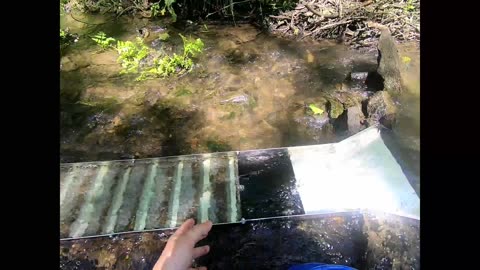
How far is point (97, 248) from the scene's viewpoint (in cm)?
183

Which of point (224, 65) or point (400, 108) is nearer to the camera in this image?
point (400, 108)

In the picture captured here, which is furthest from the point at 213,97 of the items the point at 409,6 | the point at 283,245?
the point at 409,6

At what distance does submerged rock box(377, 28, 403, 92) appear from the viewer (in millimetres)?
2436

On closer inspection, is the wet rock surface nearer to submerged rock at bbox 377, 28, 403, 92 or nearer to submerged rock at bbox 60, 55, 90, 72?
submerged rock at bbox 377, 28, 403, 92

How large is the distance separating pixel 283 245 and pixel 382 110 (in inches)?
33.9

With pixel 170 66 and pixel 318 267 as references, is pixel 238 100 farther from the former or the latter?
pixel 318 267

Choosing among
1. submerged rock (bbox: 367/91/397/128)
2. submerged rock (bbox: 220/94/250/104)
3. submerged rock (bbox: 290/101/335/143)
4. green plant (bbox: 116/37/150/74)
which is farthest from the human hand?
green plant (bbox: 116/37/150/74)

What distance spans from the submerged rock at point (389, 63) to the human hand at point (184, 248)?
3.81 feet

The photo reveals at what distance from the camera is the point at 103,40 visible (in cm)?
298

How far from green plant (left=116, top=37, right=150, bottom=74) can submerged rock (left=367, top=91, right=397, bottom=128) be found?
1.25 m

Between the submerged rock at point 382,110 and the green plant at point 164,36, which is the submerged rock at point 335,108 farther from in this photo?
the green plant at point 164,36
